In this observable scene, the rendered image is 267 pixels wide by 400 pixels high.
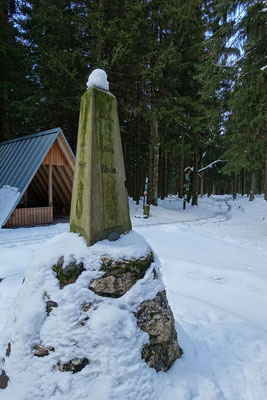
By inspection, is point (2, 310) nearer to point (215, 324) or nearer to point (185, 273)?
point (215, 324)

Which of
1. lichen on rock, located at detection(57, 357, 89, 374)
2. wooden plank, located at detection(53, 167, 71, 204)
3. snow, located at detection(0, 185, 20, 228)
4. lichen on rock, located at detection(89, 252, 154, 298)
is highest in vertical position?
wooden plank, located at detection(53, 167, 71, 204)

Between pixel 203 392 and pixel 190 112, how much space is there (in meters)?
19.6

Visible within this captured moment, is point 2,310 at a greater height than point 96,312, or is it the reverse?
point 96,312

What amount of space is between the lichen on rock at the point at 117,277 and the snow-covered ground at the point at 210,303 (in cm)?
101

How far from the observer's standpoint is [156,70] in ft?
46.7

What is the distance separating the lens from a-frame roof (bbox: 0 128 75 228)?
10616mm

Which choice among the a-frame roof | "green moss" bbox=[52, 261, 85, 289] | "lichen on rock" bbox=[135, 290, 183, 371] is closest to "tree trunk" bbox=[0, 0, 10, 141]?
the a-frame roof

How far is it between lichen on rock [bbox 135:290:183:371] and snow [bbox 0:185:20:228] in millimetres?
8992

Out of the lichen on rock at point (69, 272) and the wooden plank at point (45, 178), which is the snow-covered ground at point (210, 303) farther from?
the wooden plank at point (45, 178)

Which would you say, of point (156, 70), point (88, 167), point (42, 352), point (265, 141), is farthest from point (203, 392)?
point (156, 70)

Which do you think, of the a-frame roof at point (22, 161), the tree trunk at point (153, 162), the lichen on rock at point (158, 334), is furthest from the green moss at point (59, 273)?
the tree trunk at point (153, 162)

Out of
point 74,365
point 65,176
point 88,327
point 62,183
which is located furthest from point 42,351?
point 62,183

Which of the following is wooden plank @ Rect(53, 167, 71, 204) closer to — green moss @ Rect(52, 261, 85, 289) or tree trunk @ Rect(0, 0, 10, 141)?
tree trunk @ Rect(0, 0, 10, 141)

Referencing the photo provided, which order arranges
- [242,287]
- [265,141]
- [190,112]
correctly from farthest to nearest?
[190,112]
[265,141]
[242,287]
